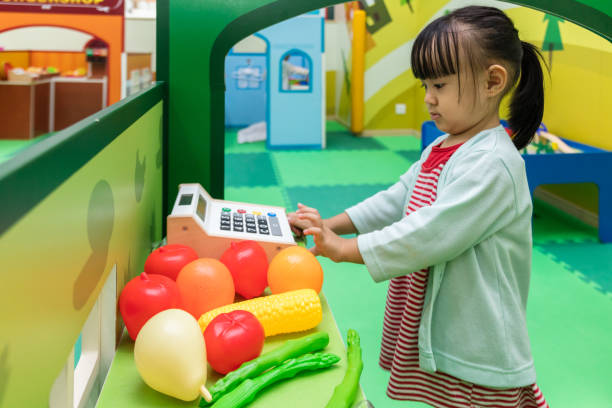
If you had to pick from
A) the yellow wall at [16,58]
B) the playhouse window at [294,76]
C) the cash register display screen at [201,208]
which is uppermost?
the yellow wall at [16,58]

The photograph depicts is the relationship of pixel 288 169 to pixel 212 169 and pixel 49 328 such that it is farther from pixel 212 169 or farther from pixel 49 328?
pixel 49 328

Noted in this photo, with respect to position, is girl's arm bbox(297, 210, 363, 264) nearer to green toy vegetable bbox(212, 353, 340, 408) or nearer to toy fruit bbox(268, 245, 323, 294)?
toy fruit bbox(268, 245, 323, 294)

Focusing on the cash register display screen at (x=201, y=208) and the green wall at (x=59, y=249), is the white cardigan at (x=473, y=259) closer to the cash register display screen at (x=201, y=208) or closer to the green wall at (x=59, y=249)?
the cash register display screen at (x=201, y=208)

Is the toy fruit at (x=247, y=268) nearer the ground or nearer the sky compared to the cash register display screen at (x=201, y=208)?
nearer the ground

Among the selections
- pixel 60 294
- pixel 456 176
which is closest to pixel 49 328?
pixel 60 294

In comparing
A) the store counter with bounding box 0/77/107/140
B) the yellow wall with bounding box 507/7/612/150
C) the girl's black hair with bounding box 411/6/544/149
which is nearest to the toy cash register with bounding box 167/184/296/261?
the girl's black hair with bounding box 411/6/544/149

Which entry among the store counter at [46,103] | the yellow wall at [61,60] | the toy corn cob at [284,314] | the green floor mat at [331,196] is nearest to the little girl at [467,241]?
the toy corn cob at [284,314]

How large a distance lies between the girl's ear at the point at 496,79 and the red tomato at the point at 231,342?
0.67 meters

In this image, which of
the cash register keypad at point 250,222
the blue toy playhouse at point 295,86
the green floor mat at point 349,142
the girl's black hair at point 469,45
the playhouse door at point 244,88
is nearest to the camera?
the girl's black hair at point 469,45

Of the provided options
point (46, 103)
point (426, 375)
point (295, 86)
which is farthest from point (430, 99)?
point (46, 103)

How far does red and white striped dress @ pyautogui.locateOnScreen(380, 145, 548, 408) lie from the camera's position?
4.18 feet

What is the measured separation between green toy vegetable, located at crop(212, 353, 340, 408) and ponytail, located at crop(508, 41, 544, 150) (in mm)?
743

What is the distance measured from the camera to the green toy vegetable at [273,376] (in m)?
0.77

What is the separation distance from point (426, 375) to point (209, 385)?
0.62 metres
